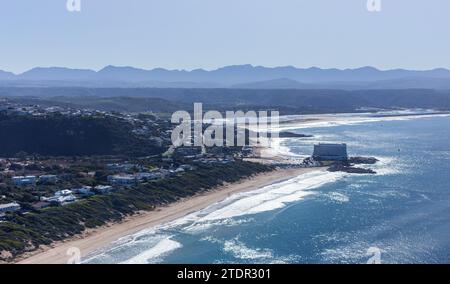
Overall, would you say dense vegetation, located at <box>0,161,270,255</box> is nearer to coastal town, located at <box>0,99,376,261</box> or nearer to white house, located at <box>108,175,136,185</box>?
coastal town, located at <box>0,99,376,261</box>

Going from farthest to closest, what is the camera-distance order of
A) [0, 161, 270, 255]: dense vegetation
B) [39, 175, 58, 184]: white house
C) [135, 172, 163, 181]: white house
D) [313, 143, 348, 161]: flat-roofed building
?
1. [313, 143, 348, 161]: flat-roofed building
2. [135, 172, 163, 181]: white house
3. [39, 175, 58, 184]: white house
4. [0, 161, 270, 255]: dense vegetation

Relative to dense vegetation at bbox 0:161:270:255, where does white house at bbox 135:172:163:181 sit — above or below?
above

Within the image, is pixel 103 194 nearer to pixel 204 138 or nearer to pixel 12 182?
pixel 12 182

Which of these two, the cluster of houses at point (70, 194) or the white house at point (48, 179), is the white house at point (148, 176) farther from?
the white house at point (48, 179)

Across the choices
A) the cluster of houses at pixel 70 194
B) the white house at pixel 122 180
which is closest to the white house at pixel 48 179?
the cluster of houses at pixel 70 194

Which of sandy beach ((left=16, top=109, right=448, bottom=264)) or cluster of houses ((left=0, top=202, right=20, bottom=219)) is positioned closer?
sandy beach ((left=16, top=109, right=448, bottom=264))

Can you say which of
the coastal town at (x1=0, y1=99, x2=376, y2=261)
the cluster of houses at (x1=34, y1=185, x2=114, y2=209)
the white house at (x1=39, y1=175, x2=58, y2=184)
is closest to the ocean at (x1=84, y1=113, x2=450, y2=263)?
the coastal town at (x1=0, y1=99, x2=376, y2=261)

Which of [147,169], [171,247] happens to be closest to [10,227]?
[171,247]
